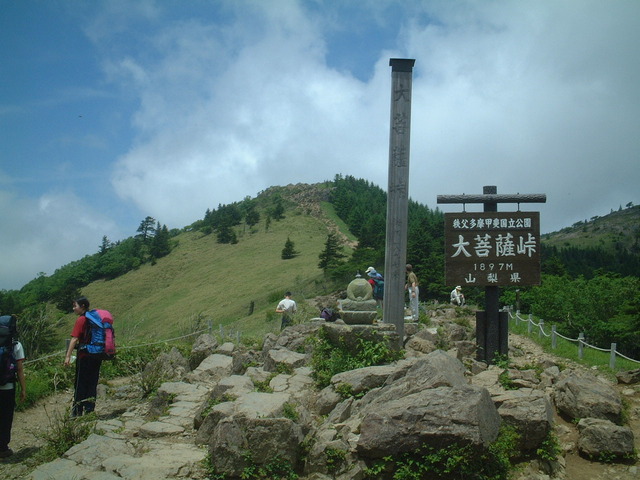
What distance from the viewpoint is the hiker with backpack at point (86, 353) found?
711 cm

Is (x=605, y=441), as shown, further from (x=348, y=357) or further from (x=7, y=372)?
(x=7, y=372)

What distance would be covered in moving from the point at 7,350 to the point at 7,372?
28cm

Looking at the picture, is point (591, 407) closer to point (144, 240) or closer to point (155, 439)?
point (155, 439)

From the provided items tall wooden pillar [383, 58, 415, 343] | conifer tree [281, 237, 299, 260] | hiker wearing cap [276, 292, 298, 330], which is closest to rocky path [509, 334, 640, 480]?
tall wooden pillar [383, 58, 415, 343]

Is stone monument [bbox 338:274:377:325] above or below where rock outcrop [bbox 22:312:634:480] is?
above

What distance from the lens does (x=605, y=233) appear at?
100 metres

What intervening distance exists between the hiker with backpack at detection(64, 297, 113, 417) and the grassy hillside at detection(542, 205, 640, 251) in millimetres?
94963

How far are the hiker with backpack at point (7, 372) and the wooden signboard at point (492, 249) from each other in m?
6.79

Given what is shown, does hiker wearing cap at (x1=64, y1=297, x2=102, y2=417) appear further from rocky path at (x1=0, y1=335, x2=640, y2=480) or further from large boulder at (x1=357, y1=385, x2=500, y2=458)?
large boulder at (x1=357, y1=385, x2=500, y2=458)

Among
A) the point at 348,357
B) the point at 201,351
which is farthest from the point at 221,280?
the point at 348,357

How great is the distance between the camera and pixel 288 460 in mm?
5246

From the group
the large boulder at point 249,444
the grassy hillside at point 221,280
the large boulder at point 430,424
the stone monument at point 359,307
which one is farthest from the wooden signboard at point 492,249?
the grassy hillside at point 221,280

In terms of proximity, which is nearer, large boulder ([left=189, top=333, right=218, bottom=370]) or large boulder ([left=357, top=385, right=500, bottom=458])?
large boulder ([left=357, top=385, right=500, bottom=458])

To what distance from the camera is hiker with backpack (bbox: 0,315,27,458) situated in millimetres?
6129
